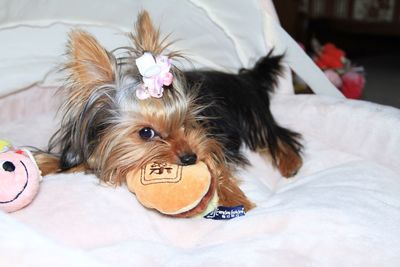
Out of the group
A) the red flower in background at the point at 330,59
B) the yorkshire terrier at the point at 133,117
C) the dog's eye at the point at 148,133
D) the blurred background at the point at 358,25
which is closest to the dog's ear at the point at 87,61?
the yorkshire terrier at the point at 133,117

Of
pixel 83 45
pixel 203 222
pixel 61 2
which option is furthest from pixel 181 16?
pixel 203 222

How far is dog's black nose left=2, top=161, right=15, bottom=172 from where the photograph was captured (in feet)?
5.08

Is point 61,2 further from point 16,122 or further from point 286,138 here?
point 286,138

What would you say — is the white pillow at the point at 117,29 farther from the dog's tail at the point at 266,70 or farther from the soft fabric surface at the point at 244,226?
the soft fabric surface at the point at 244,226

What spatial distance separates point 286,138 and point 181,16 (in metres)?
0.78

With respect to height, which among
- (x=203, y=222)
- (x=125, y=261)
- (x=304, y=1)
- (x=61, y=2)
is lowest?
(x=304, y=1)

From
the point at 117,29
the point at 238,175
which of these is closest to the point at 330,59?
the point at 117,29

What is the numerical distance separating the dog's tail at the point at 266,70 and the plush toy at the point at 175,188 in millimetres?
1014

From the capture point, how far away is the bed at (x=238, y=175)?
4.68 ft

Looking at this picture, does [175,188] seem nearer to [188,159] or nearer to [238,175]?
[188,159]

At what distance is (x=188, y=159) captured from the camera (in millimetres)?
1689

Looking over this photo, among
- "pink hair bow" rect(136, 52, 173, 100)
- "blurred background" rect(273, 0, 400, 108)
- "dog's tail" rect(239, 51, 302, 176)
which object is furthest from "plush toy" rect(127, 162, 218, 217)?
"blurred background" rect(273, 0, 400, 108)

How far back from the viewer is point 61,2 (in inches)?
→ 101

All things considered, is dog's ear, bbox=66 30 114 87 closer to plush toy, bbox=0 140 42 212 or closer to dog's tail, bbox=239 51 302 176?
plush toy, bbox=0 140 42 212
